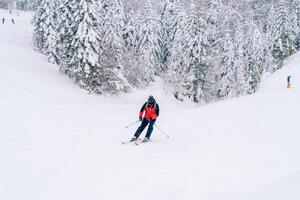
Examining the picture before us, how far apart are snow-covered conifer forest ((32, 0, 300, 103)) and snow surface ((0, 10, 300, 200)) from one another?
16161 millimetres

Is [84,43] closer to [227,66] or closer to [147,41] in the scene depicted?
[147,41]

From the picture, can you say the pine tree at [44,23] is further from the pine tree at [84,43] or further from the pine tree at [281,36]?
the pine tree at [281,36]

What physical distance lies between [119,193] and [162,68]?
58659 mm

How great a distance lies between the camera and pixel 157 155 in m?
12.5

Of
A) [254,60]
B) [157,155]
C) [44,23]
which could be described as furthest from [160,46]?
[157,155]

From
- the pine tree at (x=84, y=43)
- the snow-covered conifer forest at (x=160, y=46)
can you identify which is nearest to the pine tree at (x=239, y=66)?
the snow-covered conifer forest at (x=160, y=46)

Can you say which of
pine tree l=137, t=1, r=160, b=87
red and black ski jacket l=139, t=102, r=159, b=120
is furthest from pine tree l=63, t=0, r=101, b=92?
red and black ski jacket l=139, t=102, r=159, b=120

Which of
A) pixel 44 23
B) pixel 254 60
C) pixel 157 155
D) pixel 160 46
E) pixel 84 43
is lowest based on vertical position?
pixel 254 60

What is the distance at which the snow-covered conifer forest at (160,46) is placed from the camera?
40.2 m

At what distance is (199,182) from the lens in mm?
9297

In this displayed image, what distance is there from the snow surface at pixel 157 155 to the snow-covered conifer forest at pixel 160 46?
16161 millimetres

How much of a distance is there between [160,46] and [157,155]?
54.2 metres

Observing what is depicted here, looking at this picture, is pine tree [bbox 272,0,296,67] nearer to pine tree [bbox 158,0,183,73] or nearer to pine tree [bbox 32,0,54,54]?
pine tree [bbox 158,0,183,73]

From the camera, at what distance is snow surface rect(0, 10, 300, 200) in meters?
8.67
